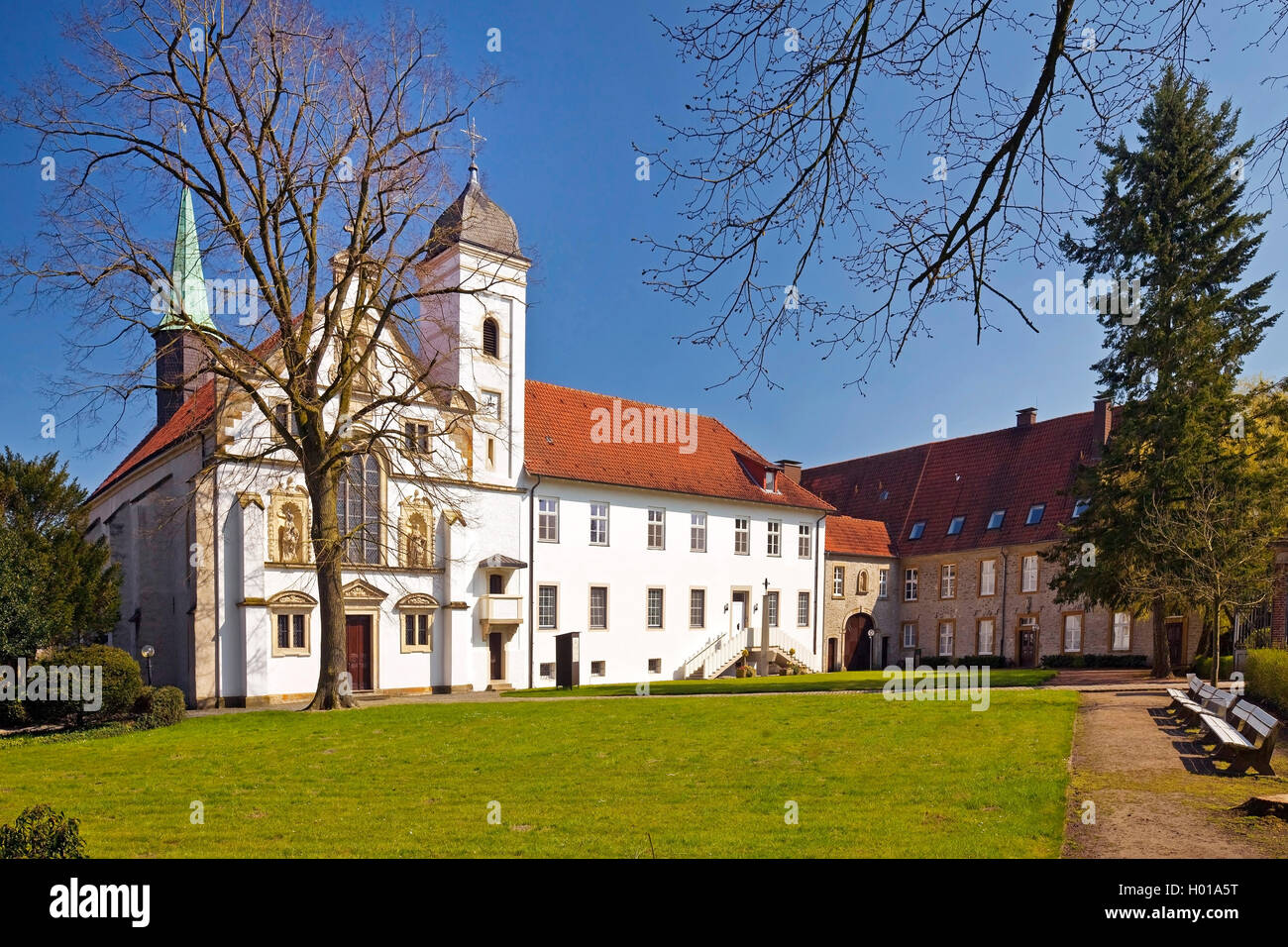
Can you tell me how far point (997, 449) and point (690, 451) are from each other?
59.3 feet

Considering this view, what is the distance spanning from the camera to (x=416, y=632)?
98.9 feet

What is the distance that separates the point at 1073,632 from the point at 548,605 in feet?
79.6

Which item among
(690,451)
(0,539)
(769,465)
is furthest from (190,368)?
(769,465)

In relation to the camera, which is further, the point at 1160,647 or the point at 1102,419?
the point at 1102,419

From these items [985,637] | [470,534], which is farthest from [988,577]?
[470,534]

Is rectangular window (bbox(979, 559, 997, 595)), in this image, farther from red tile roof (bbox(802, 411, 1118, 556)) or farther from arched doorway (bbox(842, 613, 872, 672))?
arched doorway (bbox(842, 613, 872, 672))

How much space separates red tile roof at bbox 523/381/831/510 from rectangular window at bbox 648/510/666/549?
3.71 ft

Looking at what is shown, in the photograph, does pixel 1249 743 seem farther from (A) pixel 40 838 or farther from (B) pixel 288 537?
(B) pixel 288 537

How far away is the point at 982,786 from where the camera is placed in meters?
10.1

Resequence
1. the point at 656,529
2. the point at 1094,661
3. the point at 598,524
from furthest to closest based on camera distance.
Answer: the point at 1094,661 → the point at 656,529 → the point at 598,524

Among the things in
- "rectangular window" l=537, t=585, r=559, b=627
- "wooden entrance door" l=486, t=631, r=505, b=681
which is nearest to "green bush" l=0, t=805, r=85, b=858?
"wooden entrance door" l=486, t=631, r=505, b=681

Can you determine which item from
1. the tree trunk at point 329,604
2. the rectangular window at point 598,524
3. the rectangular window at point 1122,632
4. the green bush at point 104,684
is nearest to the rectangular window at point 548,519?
the rectangular window at point 598,524
